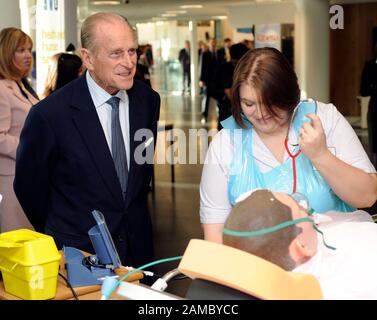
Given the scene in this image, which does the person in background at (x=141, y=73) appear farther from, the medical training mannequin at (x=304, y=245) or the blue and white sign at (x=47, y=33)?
the medical training mannequin at (x=304, y=245)

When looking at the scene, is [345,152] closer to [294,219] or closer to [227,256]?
[294,219]

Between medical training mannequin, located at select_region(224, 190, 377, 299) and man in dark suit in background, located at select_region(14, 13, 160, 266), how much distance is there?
1204mm

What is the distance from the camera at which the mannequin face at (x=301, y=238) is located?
1.46 m

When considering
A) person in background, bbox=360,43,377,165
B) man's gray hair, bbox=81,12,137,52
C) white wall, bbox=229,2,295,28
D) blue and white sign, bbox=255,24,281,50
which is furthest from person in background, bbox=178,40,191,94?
man's gray hair, bbox=81,12,137,52

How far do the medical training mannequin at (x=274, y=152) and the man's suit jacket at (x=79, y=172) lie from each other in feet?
1.77

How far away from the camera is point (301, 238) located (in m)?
1.47

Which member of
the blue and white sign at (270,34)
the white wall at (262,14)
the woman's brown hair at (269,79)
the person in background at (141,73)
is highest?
the white wall at (262,14)

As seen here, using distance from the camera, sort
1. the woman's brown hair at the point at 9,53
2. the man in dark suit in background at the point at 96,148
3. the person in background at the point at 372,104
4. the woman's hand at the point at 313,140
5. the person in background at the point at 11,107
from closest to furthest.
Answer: the woman's hand at the point at 313,140 < the man in dark suit in background at the point at 96,148 < the person in background at the point at 11,107 < the woman's brown hair at the point at 9,53 < the person in background at the point at 372,104

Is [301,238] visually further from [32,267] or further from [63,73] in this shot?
[63,73]

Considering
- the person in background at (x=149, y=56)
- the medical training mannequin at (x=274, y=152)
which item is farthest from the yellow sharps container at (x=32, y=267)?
the person in background at (x=149, y=56)

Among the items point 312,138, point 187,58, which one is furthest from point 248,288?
point 187,58

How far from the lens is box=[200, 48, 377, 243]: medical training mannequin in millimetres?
2115

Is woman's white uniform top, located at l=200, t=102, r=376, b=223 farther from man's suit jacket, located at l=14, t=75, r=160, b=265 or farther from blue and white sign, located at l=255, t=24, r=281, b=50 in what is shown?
blue and white sign, located at l=255, t=24, r=281, b=50

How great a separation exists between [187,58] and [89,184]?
895 inches
